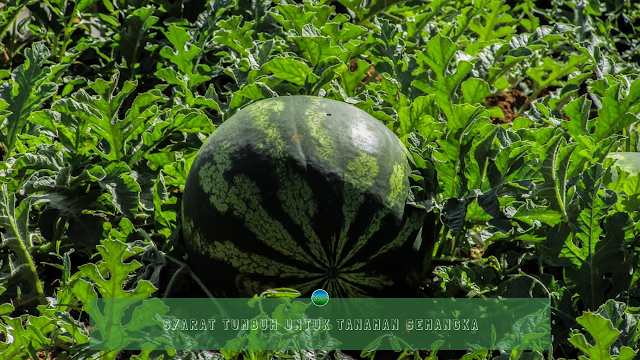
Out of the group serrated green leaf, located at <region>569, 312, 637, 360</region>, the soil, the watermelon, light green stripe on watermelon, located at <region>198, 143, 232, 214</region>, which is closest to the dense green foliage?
serrated green leaf, located at <region>569, 312, 637, 360</region>

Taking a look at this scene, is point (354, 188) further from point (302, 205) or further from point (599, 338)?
point (599, 338)

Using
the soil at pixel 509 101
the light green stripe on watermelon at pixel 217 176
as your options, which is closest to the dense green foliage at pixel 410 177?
the light green stripe on watermelon at pixel 217 176

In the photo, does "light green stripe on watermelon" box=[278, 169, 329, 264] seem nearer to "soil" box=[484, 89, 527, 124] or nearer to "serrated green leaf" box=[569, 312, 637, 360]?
"serrated green leaf" box=[569, 312, 637, 360]

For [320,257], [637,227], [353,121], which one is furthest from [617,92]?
[320,257]

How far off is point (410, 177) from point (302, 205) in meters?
0.42

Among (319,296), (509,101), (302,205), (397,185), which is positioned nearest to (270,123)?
(302,205)

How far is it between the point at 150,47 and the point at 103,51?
1.71ft

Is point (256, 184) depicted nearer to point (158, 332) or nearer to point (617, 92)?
point (158, 332)

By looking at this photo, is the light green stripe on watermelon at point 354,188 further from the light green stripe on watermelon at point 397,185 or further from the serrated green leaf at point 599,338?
the serrated green leaf at point 599,338

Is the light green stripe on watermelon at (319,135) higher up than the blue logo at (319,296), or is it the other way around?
the light green stripe on watermelon at (319,135)

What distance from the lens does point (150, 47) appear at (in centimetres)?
399

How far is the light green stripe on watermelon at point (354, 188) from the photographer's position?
2393mm

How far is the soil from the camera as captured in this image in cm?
436

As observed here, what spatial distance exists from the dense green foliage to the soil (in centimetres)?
62
